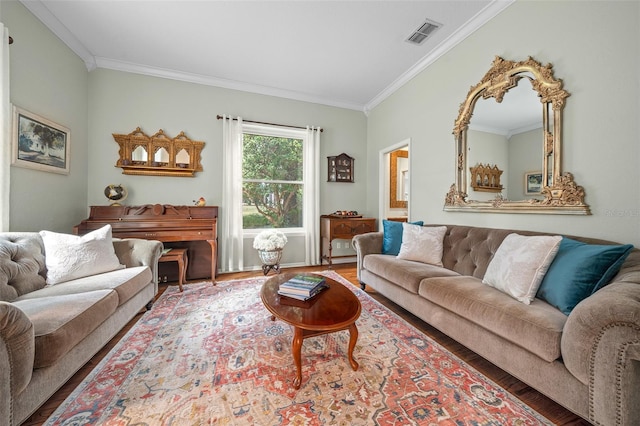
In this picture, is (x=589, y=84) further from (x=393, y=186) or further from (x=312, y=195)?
(x=312, y=195)

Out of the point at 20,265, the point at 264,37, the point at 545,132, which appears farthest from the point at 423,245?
the point at 20,265

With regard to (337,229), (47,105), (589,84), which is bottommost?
(337,229)

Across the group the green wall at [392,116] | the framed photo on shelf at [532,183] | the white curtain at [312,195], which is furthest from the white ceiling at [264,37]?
the framed photo on shelf at [532,183]

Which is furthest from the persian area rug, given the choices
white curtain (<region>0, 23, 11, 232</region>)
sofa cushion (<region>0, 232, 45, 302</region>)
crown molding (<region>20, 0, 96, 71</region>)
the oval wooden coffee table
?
crown molding (<region>20, 0, 96, 71</region>)

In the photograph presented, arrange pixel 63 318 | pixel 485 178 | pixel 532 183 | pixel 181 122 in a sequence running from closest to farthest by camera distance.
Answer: pixel 63 318
pixel 532 183
pixel 485 178
pixel 181 122

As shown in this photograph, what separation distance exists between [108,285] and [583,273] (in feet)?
10.0

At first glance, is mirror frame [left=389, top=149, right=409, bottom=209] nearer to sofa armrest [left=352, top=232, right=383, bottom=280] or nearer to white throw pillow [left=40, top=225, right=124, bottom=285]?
sofa armrest [left=352, top=232, right=383, bottom=280]

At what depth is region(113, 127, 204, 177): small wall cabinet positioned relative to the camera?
10.6 feet

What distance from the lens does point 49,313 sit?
1268 mm

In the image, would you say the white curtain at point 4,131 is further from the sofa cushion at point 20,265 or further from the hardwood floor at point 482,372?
the hardwood floor at point 482,372

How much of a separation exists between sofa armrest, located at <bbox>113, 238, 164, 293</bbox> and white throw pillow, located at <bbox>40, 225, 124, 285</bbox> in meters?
0.13

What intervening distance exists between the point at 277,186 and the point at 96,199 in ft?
A: 8.05

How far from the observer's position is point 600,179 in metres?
1.66

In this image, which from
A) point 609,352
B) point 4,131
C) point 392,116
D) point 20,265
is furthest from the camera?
point 392,116
